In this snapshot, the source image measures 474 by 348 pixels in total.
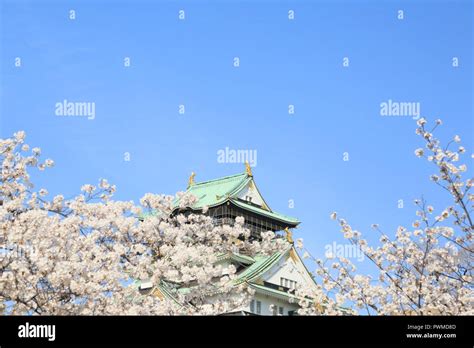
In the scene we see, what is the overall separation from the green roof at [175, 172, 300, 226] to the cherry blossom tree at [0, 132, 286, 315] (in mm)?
19155

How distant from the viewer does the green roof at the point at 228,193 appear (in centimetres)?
3897

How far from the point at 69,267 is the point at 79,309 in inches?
34.6

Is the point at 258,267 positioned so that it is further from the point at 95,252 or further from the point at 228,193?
the point at 95,252

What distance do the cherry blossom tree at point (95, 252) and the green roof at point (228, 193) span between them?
19.2m

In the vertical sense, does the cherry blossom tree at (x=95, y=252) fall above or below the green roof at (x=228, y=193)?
below

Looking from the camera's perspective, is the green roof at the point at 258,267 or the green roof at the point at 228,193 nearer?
the green roof at the point at 258,267

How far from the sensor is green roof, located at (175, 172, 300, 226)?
3897 centimetres

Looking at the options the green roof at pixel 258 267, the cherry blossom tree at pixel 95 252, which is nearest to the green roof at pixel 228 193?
the green roof at pixel 258 267

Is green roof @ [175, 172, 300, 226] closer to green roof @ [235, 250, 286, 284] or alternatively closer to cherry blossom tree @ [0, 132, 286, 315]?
green roof @ [235, 250, 286, 284]

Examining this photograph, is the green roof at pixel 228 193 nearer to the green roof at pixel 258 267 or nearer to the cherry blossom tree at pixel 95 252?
the green roof at pixel 258 267
